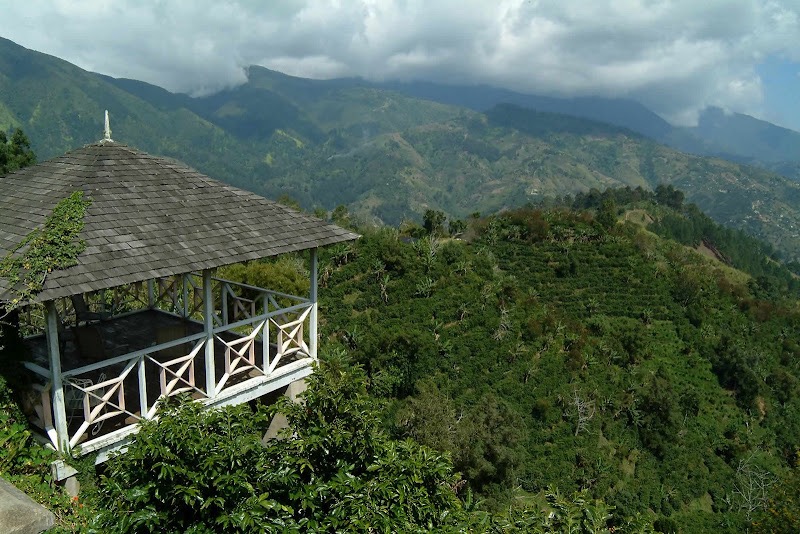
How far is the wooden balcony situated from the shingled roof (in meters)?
0.71

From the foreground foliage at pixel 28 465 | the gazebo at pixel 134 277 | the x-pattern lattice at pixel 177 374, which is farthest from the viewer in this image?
the x-pattern lattice at pixel 177 374

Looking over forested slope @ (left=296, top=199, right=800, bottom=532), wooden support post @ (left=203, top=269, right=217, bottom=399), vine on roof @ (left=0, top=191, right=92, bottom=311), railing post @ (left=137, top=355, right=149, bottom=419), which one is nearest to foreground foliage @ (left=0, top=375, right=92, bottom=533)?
railing post @ (left=137, top=355, right=149, bottom=419)

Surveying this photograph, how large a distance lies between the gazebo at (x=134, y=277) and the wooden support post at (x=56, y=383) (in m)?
0.01

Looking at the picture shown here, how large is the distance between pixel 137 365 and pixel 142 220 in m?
2.54

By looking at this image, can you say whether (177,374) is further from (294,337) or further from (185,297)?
(185,297)

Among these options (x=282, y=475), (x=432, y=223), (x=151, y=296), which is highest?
(x=282, y=475)

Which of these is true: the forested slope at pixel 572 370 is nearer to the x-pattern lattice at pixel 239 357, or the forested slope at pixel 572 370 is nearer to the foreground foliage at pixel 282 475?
the x-pattern lattice at pixel 239 357

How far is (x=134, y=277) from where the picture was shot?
286 inches

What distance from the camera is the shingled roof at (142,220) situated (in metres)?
7.41

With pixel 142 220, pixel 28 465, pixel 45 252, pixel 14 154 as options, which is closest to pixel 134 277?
pixel 45 252

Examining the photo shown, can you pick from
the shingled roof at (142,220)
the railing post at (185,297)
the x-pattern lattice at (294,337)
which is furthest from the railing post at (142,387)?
the railing post at (185,297)

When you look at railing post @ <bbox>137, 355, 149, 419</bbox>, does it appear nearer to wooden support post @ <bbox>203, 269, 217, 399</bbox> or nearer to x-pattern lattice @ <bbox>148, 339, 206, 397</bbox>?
x-pattern lattice @ <bbox>148, 339, 206, 397</bbox>

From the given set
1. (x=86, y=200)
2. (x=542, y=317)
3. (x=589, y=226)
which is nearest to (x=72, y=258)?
(x=86, y=200)

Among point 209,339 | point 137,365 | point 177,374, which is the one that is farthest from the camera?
point 137,365
